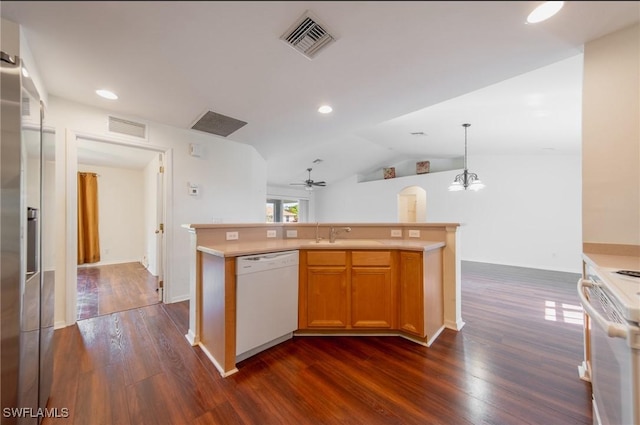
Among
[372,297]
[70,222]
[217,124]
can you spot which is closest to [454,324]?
[372,297]

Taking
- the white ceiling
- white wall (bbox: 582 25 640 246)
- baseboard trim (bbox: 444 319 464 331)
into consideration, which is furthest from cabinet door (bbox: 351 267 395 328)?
the white ceiling

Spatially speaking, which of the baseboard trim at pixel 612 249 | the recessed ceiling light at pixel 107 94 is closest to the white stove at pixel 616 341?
the baseboard trim at pixel 612 249

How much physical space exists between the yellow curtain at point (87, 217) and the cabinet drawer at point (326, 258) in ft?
18.6

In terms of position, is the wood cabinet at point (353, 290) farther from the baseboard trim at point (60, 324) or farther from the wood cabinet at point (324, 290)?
the baseboard trim at point (60, 324)

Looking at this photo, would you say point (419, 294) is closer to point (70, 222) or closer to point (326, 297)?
point (326, 297)

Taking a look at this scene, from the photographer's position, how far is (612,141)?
1394mm

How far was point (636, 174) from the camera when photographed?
4.33ft

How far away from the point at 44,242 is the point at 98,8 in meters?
1.20

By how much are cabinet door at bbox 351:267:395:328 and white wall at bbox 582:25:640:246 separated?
4.55 ft

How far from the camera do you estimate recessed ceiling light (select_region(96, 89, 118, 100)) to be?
2.26m

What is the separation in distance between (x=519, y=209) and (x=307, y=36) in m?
6.43

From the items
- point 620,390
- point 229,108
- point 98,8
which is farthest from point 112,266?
point 620,390

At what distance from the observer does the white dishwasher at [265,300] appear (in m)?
1.81

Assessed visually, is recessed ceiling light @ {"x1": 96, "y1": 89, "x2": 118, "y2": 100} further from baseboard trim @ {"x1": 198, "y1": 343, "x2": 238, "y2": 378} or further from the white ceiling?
baseboard trim @ {"x1": 198, "y1": 343, "x2": 238, "y2": 378}
